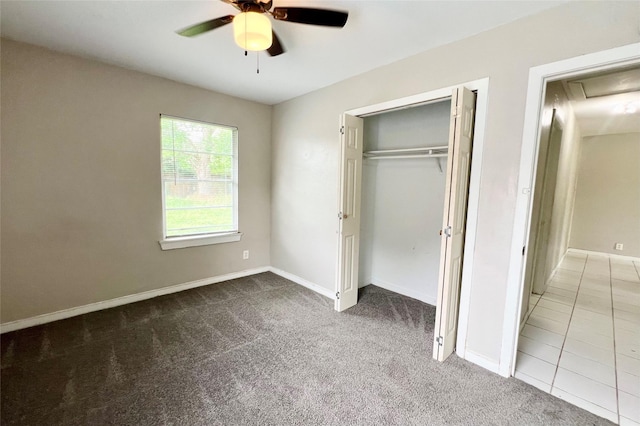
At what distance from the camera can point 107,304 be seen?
2.97 meters

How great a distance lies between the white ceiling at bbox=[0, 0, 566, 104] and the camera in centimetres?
181

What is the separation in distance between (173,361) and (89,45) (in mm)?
2832

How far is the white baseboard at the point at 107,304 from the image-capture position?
2.53 meters

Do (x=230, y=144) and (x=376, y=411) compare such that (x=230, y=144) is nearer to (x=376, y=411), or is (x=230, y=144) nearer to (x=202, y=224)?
(x=202, y=224)

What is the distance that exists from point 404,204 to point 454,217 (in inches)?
55.9

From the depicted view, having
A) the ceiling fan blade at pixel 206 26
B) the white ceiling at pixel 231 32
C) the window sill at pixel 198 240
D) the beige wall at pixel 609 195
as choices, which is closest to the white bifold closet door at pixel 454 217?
the white ceiling at pixel 231 32

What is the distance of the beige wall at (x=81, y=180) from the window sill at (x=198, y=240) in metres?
0.08

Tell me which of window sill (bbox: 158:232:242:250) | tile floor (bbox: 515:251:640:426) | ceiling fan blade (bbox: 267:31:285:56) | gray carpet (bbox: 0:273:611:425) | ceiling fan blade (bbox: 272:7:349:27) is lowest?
gray carpet (bbox: 0:273:611:425)

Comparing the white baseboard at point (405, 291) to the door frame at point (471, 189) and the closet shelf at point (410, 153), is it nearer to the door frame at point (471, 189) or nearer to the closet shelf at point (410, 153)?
the door frame at point (471, 189)

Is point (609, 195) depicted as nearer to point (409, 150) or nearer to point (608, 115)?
point (608, 115)

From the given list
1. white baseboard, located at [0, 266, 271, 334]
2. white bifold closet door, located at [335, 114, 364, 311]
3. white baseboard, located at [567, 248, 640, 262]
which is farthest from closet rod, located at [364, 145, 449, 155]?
white baseboard, located at [567, 248, 640, 262]

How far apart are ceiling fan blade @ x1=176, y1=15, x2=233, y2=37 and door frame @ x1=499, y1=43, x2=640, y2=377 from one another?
6.70 feet

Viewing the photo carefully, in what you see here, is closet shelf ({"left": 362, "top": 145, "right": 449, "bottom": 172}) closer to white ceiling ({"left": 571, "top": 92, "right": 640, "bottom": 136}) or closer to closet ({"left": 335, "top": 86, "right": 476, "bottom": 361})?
closet ({"left": 335, "top": 86, "right": 476, "bottom": 361})

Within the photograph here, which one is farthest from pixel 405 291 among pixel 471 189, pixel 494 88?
pixel 494 88
